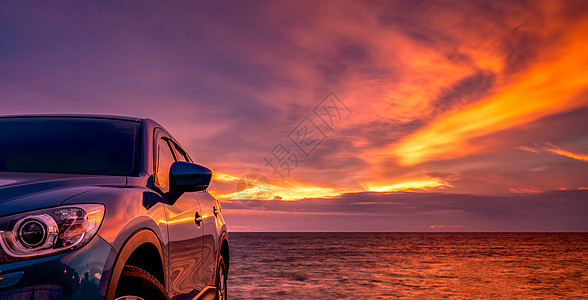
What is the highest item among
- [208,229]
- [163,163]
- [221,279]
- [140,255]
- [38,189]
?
[163,163]

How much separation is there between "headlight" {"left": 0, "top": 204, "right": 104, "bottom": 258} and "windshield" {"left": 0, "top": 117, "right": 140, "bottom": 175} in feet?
3.07

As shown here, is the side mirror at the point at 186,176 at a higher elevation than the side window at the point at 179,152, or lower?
lower

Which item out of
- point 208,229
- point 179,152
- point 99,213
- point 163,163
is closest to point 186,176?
point 163,163

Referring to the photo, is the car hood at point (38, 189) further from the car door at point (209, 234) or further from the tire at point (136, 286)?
the car door at point (209, 234)

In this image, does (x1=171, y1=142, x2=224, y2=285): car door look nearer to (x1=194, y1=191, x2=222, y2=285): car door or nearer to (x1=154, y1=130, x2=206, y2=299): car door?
(x1=194, y1=191, x2=222, y2=285): car door

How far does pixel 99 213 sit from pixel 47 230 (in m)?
0.24

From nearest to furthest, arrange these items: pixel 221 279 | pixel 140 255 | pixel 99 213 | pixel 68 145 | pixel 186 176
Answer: pixel 99 213 → pixel 140 255 → pixel 186 176 → pixel 68 145 → pixel 221 279

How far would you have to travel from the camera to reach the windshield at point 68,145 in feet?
8.74

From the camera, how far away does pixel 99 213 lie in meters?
1.82

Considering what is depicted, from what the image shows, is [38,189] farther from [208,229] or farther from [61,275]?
[208,229]

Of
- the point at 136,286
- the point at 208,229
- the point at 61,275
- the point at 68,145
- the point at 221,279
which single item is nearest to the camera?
the point at 61,275

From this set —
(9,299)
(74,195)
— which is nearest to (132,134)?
(74,195)

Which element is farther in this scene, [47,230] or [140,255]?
[140,255]

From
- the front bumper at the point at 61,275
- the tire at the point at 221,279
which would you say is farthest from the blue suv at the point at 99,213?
the tire at the point at 221,279
